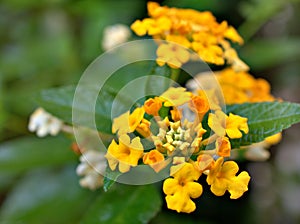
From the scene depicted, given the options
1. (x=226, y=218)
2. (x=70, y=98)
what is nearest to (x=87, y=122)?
(x=70, y=98)

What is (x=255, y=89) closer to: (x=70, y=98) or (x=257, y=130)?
(x=257, y=130)

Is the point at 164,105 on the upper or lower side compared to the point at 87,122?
upper

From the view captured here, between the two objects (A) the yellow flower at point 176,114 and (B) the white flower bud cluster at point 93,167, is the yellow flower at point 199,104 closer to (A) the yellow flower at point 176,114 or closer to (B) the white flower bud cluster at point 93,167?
(A) the yellow flower at point 176,114

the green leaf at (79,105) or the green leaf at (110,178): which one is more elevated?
the green leaf at (110,178)

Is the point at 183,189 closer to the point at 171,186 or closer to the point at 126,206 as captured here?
the point at 171,186

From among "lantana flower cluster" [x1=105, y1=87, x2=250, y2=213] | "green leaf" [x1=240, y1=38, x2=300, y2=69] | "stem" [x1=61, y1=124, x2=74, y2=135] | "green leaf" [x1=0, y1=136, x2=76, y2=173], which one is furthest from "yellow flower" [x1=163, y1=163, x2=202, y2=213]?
"green leaf" [x1=240, y1=38, x2=300, y2=69]

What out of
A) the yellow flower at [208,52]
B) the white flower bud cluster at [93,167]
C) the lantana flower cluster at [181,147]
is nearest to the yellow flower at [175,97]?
the lantana flower cluster at [181,147]

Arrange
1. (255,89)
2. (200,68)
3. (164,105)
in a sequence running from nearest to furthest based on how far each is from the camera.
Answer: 1. (164,105)
2. (255,89)
3. (200,68)
